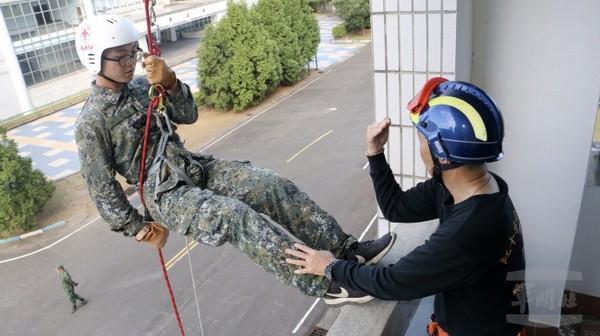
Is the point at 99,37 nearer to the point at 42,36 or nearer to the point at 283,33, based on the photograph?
the point at 283,33

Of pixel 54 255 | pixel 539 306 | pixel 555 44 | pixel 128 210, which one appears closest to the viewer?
pixel 128 210

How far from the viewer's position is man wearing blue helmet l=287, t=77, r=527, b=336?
1.93 meters

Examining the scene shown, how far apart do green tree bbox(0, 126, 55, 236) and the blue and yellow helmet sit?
44.7 feet

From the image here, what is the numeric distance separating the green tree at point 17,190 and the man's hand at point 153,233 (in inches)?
463

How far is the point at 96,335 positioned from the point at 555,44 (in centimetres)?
945

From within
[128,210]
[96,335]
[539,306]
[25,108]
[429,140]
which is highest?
[429,140]

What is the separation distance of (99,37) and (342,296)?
2080 mm

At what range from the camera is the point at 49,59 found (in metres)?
23.9

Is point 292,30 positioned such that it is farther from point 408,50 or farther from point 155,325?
point 408,50

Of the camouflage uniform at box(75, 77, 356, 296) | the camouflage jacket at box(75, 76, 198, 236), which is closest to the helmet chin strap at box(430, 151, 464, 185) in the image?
the camouflage uniform at box(75, 77, 356, 296)

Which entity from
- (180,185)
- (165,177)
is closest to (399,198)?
(180,185)

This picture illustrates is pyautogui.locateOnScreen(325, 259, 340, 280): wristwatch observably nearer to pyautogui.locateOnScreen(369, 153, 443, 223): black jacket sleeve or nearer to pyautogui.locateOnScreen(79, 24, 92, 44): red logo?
pyautogui.locateOnScreen(369, 153, 443, 223): black jacket sleeve

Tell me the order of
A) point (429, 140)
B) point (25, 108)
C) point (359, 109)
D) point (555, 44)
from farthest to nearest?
point (25, 108) → point (359, 109) → point (555, 44) → point (429, 140)

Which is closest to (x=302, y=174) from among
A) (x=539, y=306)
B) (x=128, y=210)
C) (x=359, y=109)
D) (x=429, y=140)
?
(x=359, y=109)
